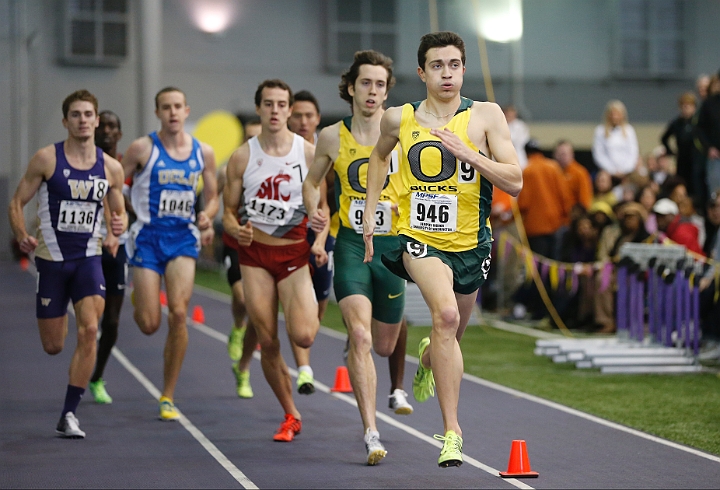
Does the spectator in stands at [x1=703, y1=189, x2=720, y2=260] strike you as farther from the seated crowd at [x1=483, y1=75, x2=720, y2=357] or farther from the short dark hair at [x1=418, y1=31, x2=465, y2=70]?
the short dark hair at [x1=418, y1=31, x2=465, y2=70]

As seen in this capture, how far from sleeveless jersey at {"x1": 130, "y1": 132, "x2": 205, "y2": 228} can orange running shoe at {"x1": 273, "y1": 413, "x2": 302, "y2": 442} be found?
1861mm

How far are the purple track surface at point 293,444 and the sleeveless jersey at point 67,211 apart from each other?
1269 millimetres

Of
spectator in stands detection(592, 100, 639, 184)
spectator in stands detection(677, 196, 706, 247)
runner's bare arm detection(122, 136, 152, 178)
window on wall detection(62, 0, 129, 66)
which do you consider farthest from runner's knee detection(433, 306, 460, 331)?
window on wall detection(62, 0, 129, 66)

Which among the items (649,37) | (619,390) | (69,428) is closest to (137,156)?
(69,428)

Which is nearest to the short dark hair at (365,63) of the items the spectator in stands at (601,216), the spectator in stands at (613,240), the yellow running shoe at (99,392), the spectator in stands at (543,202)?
the yellow running shoe at (99,392)

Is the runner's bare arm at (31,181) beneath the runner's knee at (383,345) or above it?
above

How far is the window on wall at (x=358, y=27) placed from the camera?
33438 mm

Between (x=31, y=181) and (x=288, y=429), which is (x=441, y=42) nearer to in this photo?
(x=288, y=429)

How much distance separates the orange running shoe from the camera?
8.24 m

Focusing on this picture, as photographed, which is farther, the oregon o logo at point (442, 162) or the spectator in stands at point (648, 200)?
the spectator in stands at point (648, 200)

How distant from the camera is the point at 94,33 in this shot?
33250 mm

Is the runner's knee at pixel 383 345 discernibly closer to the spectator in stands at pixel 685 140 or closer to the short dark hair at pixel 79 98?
the short dark hair at pixel 79 98

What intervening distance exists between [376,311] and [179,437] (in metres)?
1.68

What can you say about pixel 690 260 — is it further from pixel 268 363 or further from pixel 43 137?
pixel 43 137
